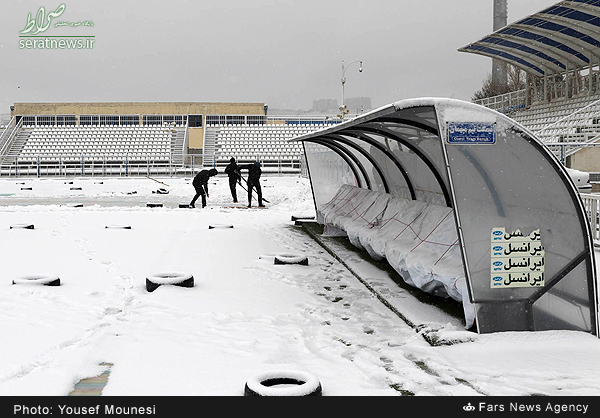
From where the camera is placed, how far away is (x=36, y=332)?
4715 mm

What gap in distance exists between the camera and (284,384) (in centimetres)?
376

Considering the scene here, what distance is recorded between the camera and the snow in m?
3.75

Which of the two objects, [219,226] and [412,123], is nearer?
[412,123]

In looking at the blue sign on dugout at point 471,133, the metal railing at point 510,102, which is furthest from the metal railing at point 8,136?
the blue sign on dugout at point 471,133

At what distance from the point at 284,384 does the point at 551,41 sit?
3038 centimetres

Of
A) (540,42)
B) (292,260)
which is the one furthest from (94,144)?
(292,260)

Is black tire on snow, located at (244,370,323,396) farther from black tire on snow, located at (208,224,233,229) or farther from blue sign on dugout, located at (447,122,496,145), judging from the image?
black tire on snow, located at (208,224,233,229)

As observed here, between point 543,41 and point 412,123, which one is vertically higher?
point 543,41

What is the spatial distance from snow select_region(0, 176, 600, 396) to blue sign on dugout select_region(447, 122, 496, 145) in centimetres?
151

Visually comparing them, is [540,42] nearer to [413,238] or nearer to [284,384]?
[413,238]

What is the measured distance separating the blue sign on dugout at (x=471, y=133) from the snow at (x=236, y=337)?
151 centimetres

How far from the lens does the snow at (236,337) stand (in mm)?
3748

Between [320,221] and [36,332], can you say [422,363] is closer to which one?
[36,332]

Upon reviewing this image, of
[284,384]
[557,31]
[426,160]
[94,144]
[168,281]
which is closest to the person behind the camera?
[284,384]
